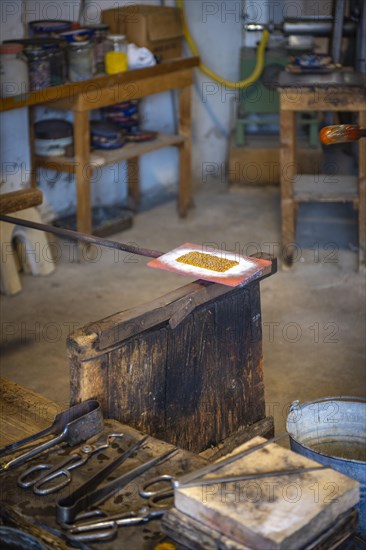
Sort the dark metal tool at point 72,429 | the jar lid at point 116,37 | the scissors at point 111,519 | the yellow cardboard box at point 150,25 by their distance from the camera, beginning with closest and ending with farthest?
the scissors at point 111,519 < the dark metal tool at point 72,429 < the jar lid at point 116,37 < the yellow cardboard box at point 150,25

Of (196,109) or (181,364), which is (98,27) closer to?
(196,109)

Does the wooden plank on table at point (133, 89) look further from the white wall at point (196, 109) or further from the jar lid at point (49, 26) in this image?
the white wall at point (196, 109)

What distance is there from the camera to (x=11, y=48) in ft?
16.0

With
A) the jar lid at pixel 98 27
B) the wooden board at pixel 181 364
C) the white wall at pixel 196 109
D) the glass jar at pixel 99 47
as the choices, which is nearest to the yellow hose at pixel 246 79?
the white wall at pixel 196 109

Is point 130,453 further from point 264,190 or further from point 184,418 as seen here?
point 264,190

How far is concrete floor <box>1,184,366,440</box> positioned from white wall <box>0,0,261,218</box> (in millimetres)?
342

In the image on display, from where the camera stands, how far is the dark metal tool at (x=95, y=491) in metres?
2.00

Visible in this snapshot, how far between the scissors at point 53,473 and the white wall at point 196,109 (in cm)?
380

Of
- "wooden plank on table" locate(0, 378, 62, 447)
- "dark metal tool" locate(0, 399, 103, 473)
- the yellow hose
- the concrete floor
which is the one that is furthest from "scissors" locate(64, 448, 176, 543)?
the yellow hose

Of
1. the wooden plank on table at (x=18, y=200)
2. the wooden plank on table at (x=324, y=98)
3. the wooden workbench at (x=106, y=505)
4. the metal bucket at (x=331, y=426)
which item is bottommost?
the metal bucket at (x=331, y=426)

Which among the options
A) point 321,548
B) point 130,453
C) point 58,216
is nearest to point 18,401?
point 130,453

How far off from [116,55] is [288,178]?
1.33 m

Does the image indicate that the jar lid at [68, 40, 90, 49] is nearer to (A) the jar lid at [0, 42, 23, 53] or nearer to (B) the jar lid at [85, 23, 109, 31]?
(B) the jar lid at [85, 23, 109, 31]

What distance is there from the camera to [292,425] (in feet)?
9.46
